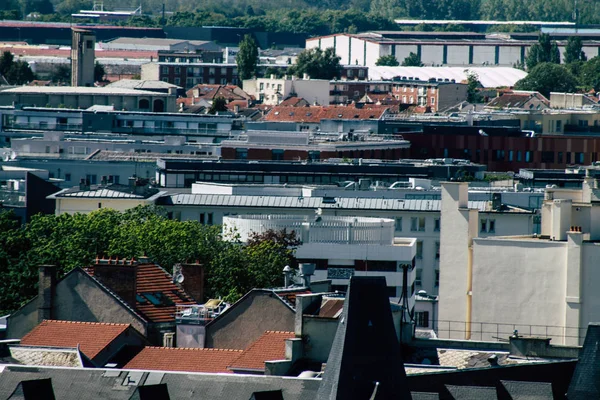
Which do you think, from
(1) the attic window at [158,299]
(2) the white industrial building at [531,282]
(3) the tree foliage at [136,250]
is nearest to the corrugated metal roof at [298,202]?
(3) the tree foliage at [136,250]

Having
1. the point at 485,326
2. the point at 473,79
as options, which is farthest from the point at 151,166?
the point at 473,79

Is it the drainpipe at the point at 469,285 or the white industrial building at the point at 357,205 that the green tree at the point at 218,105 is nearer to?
the white industrial building at the point at 357,205

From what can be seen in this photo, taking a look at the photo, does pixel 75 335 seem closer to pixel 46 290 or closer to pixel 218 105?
pixel 46 290

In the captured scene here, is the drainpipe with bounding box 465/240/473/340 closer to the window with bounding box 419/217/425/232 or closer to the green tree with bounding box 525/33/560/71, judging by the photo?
the window with bounding box 419/217/425/232

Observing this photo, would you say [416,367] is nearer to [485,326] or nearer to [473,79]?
[485,326]

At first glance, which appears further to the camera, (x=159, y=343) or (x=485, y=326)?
(x=485, y=326)

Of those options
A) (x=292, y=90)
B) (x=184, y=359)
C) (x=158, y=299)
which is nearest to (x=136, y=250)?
(x=158, y=299)

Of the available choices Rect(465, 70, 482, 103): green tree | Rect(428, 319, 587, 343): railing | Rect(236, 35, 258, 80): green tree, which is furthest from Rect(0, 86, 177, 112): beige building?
Rect(428, 319, 587, 343): railing
